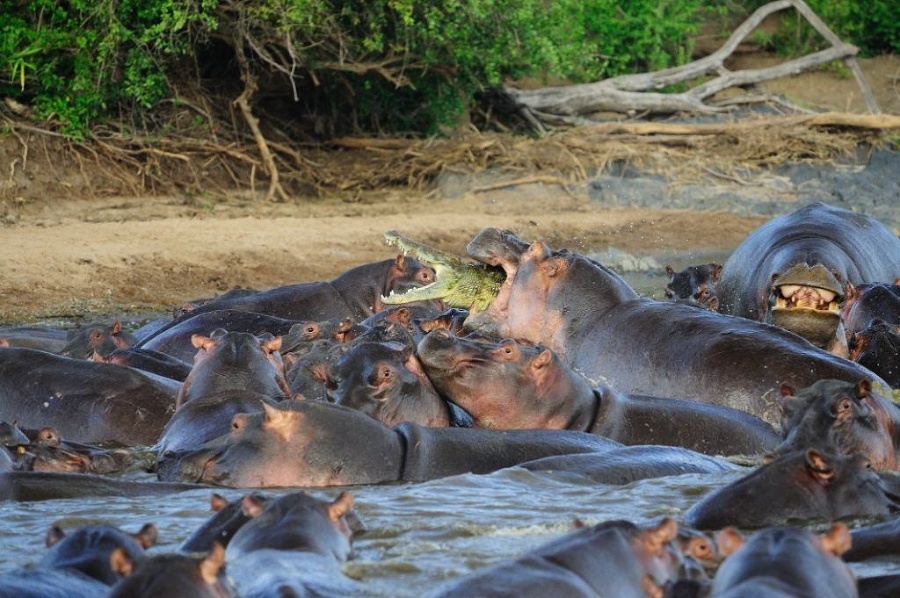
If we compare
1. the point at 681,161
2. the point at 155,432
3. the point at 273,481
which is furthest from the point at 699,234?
the point at 273,481

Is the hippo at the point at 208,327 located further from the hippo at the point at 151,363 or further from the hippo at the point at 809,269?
the hippo at the point at 809,269

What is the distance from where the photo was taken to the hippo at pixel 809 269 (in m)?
7.53

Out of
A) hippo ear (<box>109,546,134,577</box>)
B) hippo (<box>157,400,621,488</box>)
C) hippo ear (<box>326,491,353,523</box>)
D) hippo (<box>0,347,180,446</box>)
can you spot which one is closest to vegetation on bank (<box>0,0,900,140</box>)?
hippo (<box>0,347,180,446</box>)

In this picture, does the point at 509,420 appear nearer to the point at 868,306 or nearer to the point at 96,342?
the point at 868,306

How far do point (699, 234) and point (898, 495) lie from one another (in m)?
11.7

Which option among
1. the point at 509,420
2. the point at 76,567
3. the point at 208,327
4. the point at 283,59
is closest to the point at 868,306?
the point at 509,420

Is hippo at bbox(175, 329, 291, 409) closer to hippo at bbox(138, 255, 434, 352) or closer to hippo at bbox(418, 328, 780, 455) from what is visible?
hippo at bbox(418, 328, 780, 455)

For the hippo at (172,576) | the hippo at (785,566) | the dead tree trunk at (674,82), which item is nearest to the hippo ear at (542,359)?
the hippo at (785,566)

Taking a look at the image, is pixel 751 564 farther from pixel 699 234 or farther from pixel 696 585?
pixel 699 234

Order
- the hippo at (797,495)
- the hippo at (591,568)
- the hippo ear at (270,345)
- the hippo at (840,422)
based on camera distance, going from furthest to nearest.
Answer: the hippo ear at (270,345), the hippo at (840,422), the hippo at (797,495), the hippo at (591,568)

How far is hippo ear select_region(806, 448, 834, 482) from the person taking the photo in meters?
4.68

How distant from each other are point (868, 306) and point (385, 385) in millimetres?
3393

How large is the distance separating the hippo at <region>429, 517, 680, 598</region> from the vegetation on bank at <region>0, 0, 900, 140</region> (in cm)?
1175

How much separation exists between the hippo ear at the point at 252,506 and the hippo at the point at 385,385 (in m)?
1.69
